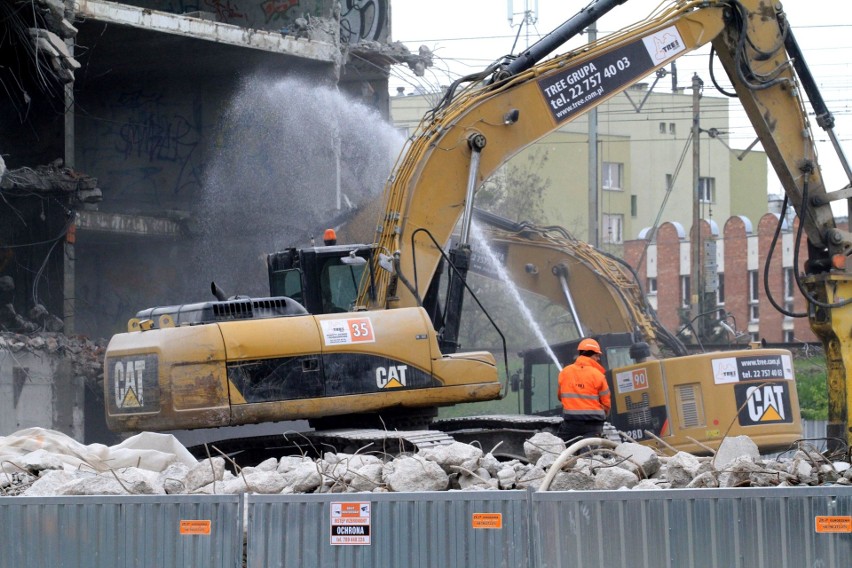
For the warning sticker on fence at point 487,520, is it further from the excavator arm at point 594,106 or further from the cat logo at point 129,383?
the excavator arm at point 594,106

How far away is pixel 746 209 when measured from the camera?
248 ft

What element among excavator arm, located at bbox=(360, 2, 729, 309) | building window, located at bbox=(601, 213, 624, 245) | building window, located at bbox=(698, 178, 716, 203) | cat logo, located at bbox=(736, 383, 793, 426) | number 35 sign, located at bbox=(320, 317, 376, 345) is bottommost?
cat logo, located at bbox=(736, 383, 793, 426)

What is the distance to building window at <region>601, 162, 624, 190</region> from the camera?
225ft

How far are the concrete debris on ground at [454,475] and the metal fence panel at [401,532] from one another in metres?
0.77

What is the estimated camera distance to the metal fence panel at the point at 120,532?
6.43 meters

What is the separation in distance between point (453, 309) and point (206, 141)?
12.4 meters

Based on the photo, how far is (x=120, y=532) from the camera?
21.9ft

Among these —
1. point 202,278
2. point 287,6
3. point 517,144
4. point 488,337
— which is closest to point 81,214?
point 202,278

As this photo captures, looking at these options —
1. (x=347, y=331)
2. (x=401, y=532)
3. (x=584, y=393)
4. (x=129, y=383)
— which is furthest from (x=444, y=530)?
(x=129, y=383)

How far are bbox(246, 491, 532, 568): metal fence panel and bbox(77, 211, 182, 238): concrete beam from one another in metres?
16.0

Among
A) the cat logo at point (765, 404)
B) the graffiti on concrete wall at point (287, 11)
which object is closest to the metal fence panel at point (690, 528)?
the cat logo at point (765, 404)

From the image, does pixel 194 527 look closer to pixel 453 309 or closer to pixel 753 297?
pixel 453 309

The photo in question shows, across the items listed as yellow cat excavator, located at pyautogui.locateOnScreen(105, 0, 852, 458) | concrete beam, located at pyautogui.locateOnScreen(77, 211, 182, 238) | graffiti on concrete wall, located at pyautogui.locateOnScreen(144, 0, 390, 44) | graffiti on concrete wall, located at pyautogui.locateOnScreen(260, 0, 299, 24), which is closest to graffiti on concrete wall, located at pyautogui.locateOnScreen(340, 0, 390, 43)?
graffiti on concrete wall, located at pyautogui.locateOnScreen(144, 0, 390, 44)

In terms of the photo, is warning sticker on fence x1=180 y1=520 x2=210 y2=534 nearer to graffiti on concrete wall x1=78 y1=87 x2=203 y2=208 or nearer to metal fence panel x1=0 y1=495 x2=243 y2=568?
metal fence panel x1=0 y1=495 x2=243 y2=568
